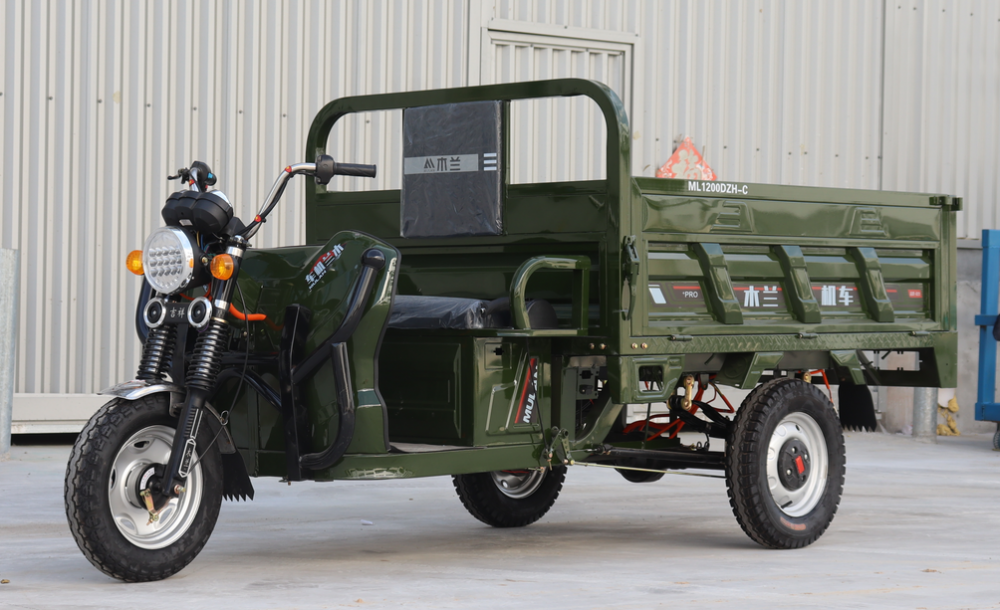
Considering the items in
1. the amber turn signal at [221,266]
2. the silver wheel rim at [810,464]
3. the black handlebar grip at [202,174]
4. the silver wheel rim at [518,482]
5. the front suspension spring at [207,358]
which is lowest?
the silver wheel rim at [518,482]

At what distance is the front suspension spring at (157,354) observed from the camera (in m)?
5.66

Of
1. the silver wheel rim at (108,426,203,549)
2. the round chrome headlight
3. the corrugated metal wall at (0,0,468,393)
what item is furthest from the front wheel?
the corrugated metal wall at (0,0,468,393)

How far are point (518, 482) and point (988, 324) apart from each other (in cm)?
712

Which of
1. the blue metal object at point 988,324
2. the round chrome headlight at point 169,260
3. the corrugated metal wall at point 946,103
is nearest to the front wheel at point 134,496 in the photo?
the round chrome headlight at point 169,260

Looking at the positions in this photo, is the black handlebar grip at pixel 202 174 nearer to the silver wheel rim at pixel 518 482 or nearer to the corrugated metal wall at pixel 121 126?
the silver wheel rim at pixel 518 482

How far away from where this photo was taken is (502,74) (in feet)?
44.0

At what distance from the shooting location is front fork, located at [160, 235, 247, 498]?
5.52 m

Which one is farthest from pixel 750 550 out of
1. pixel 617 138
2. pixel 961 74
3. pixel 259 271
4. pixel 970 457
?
pixel 961 74

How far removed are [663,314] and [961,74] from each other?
10369 millimetres

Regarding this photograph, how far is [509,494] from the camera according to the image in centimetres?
778

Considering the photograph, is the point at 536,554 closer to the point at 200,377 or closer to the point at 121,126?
the point at 200,377

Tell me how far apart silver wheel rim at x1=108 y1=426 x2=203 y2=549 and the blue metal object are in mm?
9396

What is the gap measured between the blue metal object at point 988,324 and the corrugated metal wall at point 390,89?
1.94m

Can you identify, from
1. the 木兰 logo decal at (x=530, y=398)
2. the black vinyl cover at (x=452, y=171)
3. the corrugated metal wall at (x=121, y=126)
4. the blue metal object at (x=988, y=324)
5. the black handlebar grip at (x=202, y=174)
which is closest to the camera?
the black handlebar grip at (x=202, y=174)
